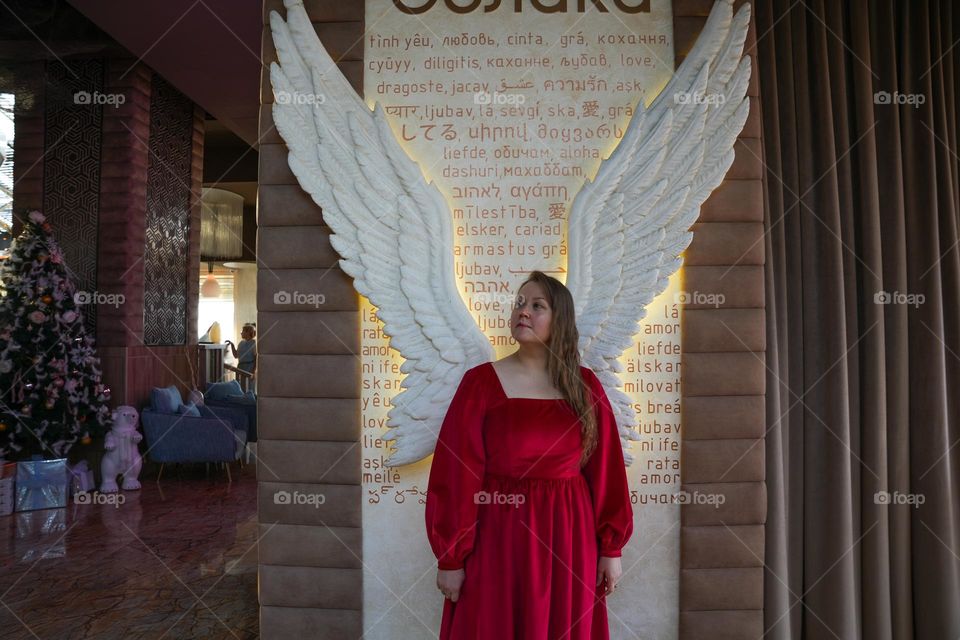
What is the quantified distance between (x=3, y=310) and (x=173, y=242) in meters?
1.81

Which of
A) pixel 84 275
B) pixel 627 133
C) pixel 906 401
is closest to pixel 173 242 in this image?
pixel 84 275

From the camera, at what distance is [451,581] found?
86.7 inches

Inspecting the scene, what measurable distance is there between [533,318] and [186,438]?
186 inches

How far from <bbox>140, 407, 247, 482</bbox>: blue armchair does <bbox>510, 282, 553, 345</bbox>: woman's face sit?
14.7ft

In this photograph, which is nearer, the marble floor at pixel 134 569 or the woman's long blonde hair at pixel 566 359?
the woman's long blonde hair at pixel 566 359

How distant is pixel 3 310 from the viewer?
17.6ft

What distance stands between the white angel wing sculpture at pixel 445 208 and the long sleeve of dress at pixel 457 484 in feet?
1.35

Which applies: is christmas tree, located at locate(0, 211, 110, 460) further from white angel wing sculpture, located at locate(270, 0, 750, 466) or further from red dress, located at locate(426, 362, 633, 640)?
red dress, located at locate(426, 362, 633, 640)

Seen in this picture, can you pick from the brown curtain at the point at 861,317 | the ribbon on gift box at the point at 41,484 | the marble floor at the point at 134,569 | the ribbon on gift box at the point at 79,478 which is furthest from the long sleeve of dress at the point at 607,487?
the ribbon on gift box at the point at 79,478

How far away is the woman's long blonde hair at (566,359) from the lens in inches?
88.7

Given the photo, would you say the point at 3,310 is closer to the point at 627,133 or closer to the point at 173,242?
the point at 173,242

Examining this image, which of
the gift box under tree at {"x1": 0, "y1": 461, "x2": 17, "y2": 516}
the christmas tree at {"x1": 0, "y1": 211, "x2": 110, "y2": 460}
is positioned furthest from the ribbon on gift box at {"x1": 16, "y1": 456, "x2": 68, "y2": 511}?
the christmas tree at {"x1": 0, "y1": 211, "x2": 110, "y2": 460}

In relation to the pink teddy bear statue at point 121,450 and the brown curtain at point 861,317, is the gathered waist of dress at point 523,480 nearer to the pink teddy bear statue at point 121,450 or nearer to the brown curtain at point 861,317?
the brown curtain at point 861,317

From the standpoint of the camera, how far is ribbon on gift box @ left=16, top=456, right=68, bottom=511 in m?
5.17
